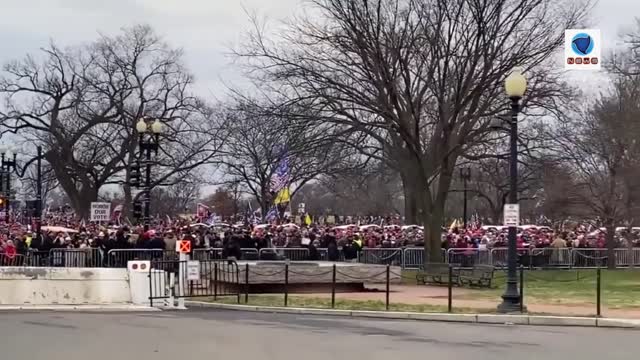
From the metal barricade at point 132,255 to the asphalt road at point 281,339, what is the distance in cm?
1023

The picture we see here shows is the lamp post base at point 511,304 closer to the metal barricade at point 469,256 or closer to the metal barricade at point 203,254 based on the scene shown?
the metal barricade at point 203,254

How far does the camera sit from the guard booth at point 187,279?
21.9m

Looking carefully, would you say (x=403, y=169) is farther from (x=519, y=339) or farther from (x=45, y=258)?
(x=519, y=339)

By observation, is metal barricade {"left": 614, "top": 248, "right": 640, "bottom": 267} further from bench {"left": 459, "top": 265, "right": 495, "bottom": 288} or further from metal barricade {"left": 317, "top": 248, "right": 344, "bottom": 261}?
metal barricade {"left": 317, "top": 248, "right": 344, "bottom": 261}

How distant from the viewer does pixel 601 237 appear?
141 feet

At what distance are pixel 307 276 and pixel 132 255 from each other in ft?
22.0

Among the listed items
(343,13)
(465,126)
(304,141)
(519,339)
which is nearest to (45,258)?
(304,141)

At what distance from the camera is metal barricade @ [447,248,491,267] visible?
34938 mm

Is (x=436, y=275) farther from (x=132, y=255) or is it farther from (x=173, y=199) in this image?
(x=173, y=199)

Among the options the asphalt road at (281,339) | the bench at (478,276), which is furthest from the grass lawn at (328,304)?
the bench at (478,276)

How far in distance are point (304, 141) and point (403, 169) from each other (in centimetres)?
790

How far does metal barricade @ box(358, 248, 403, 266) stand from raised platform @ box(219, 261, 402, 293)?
795 cm

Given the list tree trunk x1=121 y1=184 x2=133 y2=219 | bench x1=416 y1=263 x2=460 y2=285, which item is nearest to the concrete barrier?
bench x1=416 y1=263 x2=460 y2=285

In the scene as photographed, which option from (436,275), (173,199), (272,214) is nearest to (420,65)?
(436,275)
